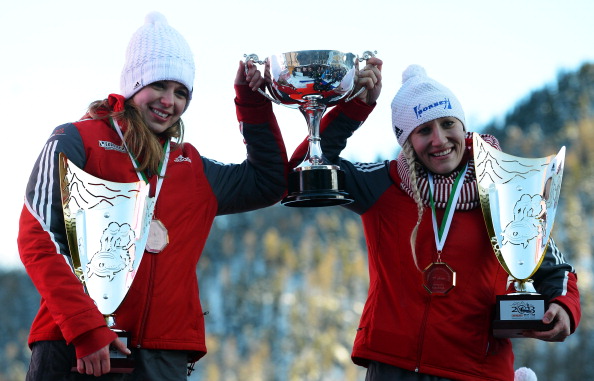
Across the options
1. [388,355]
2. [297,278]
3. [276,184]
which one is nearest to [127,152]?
[276,184]

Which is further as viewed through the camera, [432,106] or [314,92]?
[432,106]

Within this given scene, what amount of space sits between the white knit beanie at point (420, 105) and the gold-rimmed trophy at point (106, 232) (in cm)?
109

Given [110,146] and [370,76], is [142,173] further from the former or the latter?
[370,76]

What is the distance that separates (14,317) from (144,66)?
7100 cm

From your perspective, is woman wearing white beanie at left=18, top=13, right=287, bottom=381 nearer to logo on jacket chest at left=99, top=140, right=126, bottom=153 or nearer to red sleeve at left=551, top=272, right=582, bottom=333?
logo on jacket chest at left=99, top=140, right=126, bottom=153

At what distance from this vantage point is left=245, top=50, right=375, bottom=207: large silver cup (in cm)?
330

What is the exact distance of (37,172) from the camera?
121 inches

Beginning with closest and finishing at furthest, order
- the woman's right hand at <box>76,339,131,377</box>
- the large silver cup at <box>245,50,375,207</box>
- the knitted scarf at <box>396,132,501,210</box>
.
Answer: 1. the woman's right hand at <box>76,339,131,377</box>
2. the large silver cup at <box>245,50,375,207</box>
3. the knitted scarf at <box>396,132,501,210</box>

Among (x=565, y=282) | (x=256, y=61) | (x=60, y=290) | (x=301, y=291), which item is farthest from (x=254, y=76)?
(x=301, y=291)

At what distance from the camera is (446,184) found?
356 centimetres

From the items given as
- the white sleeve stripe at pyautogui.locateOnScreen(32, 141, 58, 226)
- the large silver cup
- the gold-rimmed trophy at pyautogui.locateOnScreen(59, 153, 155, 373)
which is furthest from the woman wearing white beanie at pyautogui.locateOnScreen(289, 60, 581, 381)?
the white sleeve stripe at pyautogui.locateOnScreen(32, 141, 58, 226)

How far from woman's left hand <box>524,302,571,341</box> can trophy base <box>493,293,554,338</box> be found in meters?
0.02

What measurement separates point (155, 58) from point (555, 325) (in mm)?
1659

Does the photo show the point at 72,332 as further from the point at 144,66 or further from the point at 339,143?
the point at 339,143
